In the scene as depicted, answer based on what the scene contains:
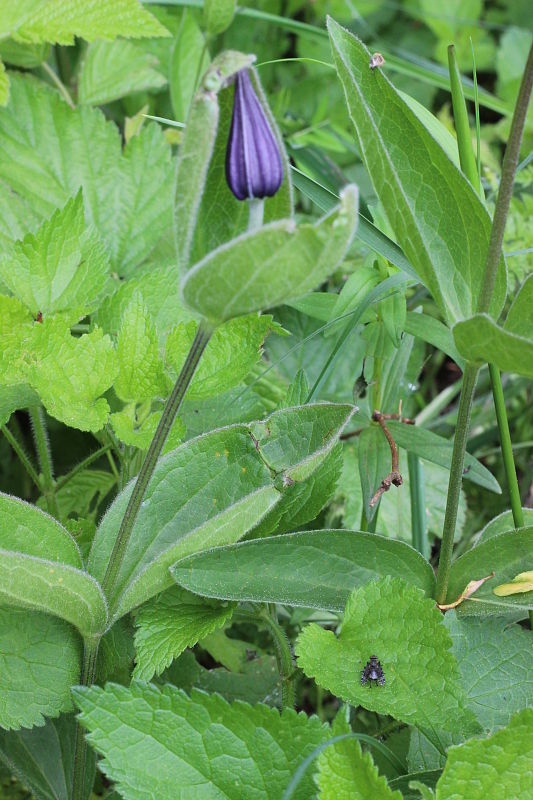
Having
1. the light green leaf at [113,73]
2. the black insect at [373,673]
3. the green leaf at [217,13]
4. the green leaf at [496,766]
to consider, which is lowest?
the black insect at [373,673]

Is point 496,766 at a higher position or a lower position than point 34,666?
higher

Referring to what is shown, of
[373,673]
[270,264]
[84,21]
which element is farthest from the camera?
[84,21]

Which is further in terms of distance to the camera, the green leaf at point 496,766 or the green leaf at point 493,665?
the green leaf at point 493,665

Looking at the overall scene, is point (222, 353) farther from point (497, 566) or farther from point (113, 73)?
point (113, 73)

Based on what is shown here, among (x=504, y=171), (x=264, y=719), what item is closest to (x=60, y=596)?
(x=264, y=719)

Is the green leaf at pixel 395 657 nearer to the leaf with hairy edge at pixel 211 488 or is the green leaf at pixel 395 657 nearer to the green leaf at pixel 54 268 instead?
the leaf with hairy edge at pixel 211 488

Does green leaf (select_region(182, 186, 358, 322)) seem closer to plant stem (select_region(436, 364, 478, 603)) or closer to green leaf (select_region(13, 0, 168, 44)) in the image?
plant stem (select_region(436, 364, 478, 603))

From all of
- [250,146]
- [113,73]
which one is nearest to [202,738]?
[250,146]

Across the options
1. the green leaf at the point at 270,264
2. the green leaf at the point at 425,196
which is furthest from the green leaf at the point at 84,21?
the green leaf at the point at 270,264
